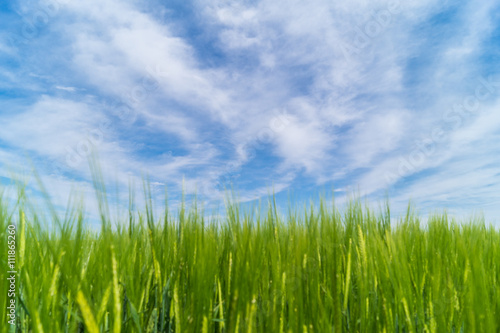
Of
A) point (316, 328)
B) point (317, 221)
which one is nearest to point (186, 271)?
point (316, 328)

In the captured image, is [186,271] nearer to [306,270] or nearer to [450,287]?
[306,270]

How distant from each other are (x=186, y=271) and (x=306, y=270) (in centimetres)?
52

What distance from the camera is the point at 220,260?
159 cm

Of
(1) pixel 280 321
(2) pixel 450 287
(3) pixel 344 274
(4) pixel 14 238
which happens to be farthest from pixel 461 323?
(4) pixel 14 238

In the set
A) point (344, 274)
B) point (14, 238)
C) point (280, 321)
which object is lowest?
point (280, 321)

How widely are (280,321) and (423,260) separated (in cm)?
112

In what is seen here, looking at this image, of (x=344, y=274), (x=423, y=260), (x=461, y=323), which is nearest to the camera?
(x=461, y=323)

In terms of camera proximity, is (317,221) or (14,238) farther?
(317,221)

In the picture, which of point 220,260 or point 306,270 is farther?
point 220,260

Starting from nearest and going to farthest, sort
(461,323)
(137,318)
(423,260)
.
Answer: (137,318) → (461,323) → (423,260)

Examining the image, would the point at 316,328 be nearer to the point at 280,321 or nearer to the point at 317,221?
the point at 280,321

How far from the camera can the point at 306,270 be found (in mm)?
1442

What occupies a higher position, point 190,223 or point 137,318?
point 190,223

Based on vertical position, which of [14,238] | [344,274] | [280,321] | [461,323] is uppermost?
[14,238]
